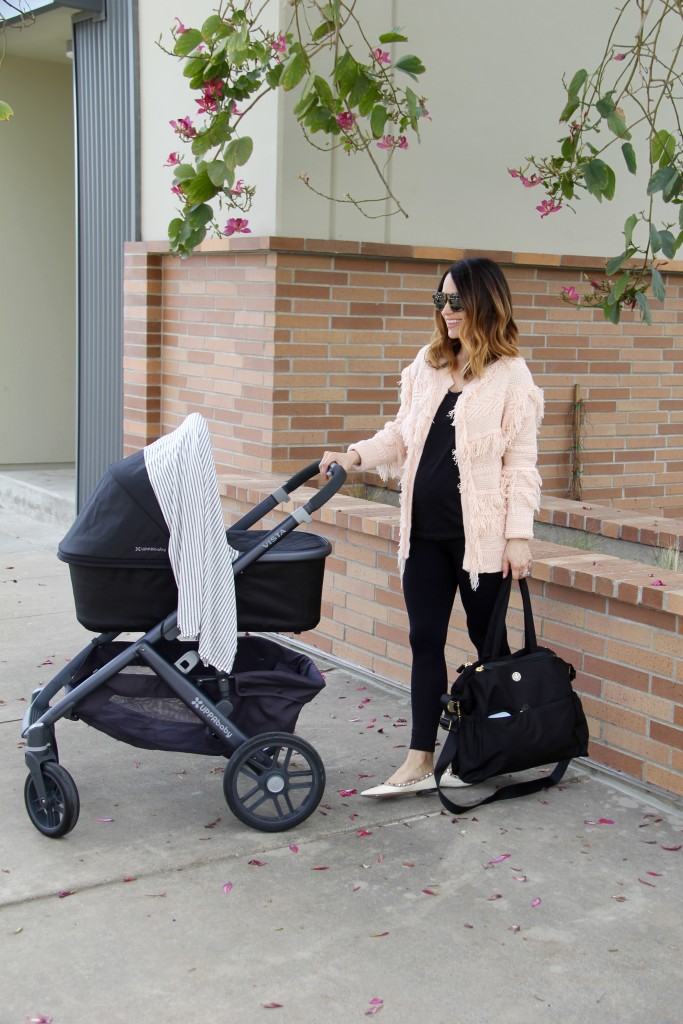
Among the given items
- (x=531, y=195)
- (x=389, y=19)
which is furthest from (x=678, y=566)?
(x=389, y=19)

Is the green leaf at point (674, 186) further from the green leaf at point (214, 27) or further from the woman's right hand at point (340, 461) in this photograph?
the green leaf at point (214, 27)

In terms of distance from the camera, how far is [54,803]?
3.98m

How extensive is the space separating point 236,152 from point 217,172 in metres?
0.14

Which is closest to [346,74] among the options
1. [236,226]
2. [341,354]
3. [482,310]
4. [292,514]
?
[236,226]

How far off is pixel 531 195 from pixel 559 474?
1714 mm

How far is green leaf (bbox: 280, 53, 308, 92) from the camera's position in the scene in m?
5.12

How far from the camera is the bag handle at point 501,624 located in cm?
416

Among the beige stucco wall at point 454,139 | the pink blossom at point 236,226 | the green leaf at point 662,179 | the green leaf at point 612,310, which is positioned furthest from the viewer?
the beige stucco wall at point 454,139

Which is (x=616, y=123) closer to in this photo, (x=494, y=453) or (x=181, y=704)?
(x=494, y=453)

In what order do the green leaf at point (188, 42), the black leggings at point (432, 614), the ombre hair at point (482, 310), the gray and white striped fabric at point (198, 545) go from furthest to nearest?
the green leaf at point (188, 42) → the black leggings at point (432, 614) → the ombre hair at point (482, 310) → the gray and white striped fabric at point (198, 545)

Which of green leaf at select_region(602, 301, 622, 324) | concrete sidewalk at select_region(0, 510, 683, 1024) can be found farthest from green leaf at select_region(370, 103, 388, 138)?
concrete sidewalk at select_region(0, 510, 683, 1024)

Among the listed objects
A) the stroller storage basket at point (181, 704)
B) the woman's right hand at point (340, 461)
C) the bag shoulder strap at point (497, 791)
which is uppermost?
the woman's right hand at point (340, 461)

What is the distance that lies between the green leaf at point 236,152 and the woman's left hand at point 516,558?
92.5 inches

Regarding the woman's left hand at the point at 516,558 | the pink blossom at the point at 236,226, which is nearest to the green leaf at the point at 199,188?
the pink blossom at the point at 236,226
